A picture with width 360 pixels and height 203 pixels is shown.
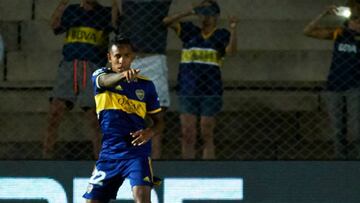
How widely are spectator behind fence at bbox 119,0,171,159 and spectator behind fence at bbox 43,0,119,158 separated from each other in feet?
0.51

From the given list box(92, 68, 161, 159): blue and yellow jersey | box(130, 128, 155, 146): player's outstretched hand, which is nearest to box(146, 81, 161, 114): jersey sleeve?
box(92, 68, 161, 159): blue and yellow jersey

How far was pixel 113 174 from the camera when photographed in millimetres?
8445

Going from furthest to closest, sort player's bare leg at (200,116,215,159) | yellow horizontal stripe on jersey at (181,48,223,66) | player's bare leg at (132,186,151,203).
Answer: yellow horizontal stripe on jersey at (181,48,223,66) < player's bare leg at (200,116,215,159) < player's bare leg at (132,186,151,203)

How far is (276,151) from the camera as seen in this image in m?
10.7

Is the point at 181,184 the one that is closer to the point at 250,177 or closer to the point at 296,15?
the point at 250,177

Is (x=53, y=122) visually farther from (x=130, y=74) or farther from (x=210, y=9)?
(x=130, y=74)

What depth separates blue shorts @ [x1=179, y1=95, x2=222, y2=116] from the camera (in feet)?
34.8

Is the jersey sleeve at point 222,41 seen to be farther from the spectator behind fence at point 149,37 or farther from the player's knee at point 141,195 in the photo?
the player's knee at point 141,195

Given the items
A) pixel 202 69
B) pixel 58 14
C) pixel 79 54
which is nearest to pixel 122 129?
pixel 79 54

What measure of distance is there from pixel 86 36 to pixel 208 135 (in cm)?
152

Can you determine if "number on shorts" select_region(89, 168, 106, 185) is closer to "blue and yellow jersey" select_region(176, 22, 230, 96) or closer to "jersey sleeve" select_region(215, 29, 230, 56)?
"blue and yellow jersey" select_region(176, 22, 230, 96)

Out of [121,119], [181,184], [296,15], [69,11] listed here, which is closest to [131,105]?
[121,119]

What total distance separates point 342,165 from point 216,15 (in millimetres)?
1953

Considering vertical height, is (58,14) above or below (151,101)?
above
